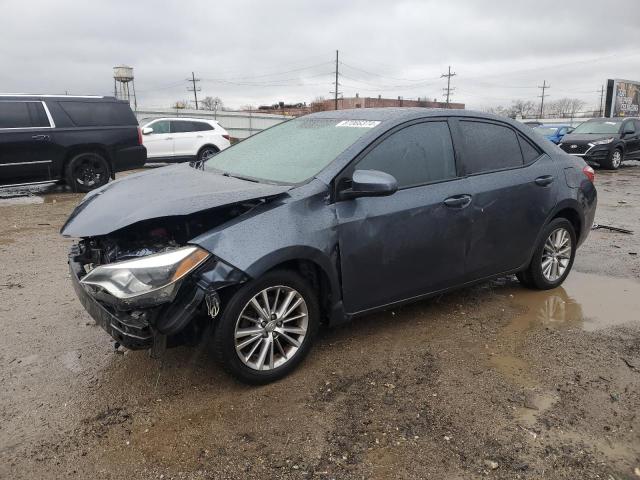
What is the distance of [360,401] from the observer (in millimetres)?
3014

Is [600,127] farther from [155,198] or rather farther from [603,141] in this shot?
[155,198]

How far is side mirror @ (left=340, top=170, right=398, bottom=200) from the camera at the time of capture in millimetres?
3182

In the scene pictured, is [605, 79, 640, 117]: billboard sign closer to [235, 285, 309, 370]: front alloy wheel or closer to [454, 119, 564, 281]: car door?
[454, 119, 564, 281]: car door

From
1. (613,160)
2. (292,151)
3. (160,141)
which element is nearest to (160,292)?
(292,151)

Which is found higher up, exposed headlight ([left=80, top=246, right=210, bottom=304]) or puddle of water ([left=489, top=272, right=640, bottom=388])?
exposed headlight ([left=80, top=246, right=210, bottom=304])

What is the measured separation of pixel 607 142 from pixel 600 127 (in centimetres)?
126

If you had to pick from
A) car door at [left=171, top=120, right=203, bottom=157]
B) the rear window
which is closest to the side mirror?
the rear window

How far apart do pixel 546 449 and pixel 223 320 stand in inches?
69.9

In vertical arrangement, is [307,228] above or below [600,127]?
below

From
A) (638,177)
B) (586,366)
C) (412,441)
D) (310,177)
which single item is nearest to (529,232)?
(586,366)

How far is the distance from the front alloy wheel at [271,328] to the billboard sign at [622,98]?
2901cm

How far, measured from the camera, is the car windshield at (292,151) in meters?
3.54

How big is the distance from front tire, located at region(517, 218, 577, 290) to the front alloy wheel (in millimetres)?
2442

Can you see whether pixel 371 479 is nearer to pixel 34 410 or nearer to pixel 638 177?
pixel 34 410
